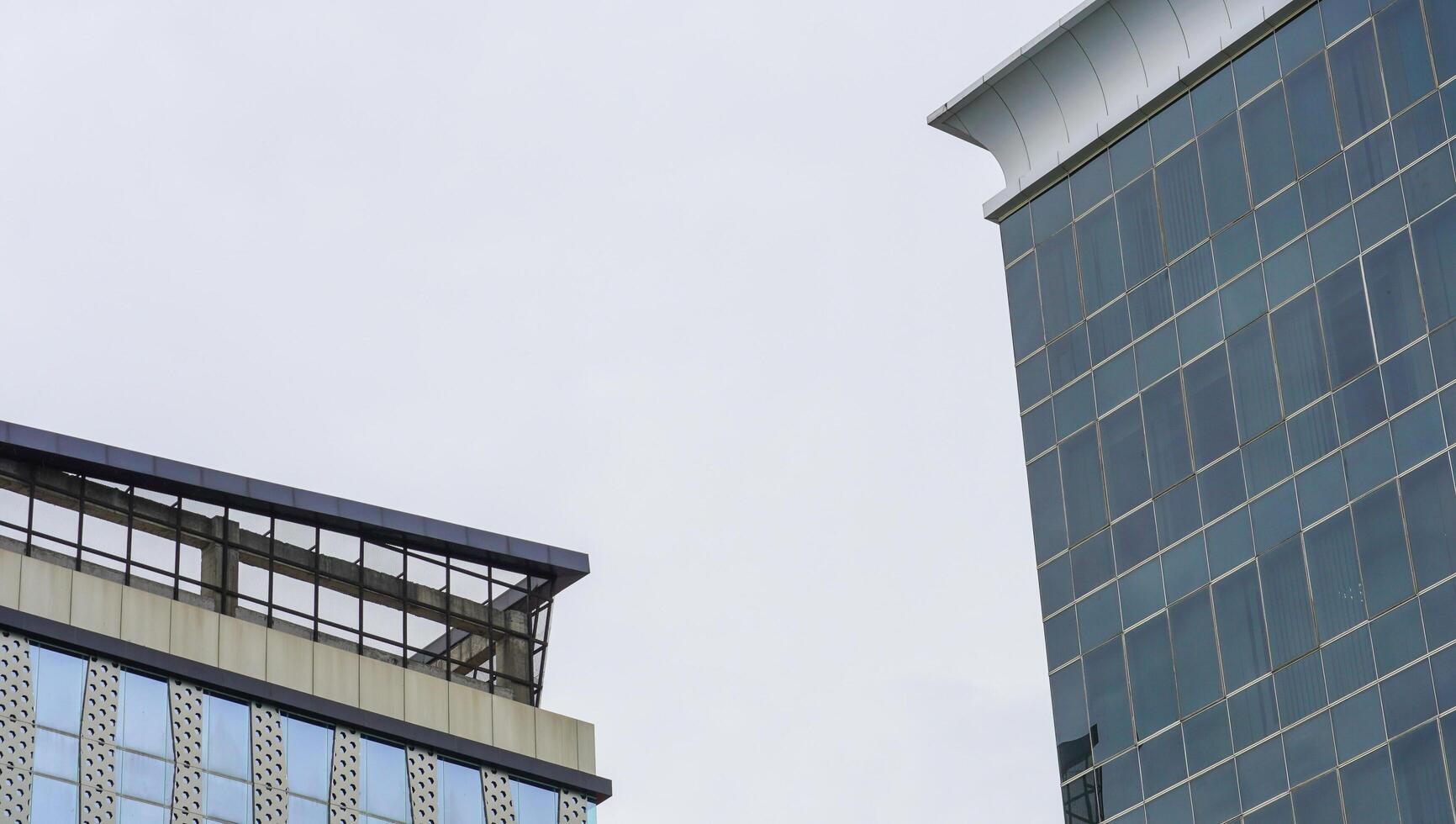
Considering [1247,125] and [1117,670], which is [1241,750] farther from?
[1247,125]

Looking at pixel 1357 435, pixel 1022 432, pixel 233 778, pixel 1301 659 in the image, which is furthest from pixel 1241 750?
pixel 233 778

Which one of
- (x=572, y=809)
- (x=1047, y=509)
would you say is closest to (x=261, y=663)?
(x=572, y=809)

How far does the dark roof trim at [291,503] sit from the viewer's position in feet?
264

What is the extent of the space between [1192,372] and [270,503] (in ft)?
92.7

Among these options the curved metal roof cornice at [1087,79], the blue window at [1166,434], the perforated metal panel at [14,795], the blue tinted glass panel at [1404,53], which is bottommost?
the perforated metal panel at [14,795]

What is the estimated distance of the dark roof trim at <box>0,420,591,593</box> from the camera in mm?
80500

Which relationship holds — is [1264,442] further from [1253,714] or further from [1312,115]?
[1312,115]

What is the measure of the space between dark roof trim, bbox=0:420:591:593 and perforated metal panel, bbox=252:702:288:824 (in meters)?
6.26

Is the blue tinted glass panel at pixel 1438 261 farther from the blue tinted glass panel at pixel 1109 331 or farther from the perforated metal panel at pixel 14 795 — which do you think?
the perforated metal panel at pixel 14 795

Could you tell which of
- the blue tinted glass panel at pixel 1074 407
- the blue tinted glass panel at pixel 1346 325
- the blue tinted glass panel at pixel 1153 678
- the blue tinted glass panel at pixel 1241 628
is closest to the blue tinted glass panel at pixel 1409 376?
the blue tinted glass panel at pixel 1346 325

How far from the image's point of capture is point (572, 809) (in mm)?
86812

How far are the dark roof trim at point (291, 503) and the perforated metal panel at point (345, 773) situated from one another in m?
6.62

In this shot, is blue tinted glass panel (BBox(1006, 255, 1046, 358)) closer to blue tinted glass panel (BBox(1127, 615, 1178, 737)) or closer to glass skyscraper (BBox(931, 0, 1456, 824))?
glass skyscraper (BBox(931, 0, 1456, 824))

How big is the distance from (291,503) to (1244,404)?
2959cm
